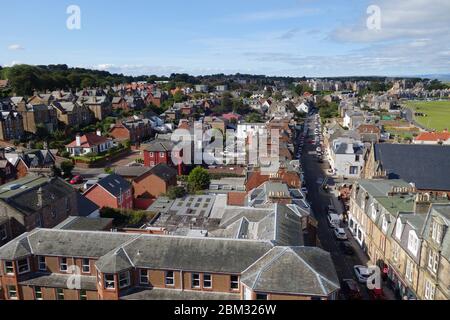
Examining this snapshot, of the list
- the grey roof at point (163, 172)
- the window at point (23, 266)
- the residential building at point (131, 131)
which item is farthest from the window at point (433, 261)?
the residential building at point (131, 131)

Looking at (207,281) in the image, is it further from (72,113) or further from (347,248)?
(72,113)

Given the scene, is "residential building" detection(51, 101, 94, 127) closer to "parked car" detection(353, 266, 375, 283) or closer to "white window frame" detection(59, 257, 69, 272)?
"white window frame" detection(59, 257, 69, 272)

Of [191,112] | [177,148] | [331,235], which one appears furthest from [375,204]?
[191,112]

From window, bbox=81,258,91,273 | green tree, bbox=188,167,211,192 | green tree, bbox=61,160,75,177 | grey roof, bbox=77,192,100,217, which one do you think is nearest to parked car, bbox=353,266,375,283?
window, bbox=81,258,91,273

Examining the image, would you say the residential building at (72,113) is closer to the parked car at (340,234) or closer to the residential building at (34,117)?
the residential building at (34,117)

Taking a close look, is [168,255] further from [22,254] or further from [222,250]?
[22,254]

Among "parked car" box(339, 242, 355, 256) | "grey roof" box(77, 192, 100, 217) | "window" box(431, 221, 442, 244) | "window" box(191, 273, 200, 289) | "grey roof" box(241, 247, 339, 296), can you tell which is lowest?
"parked car" box(339, 242, 355, 256)
